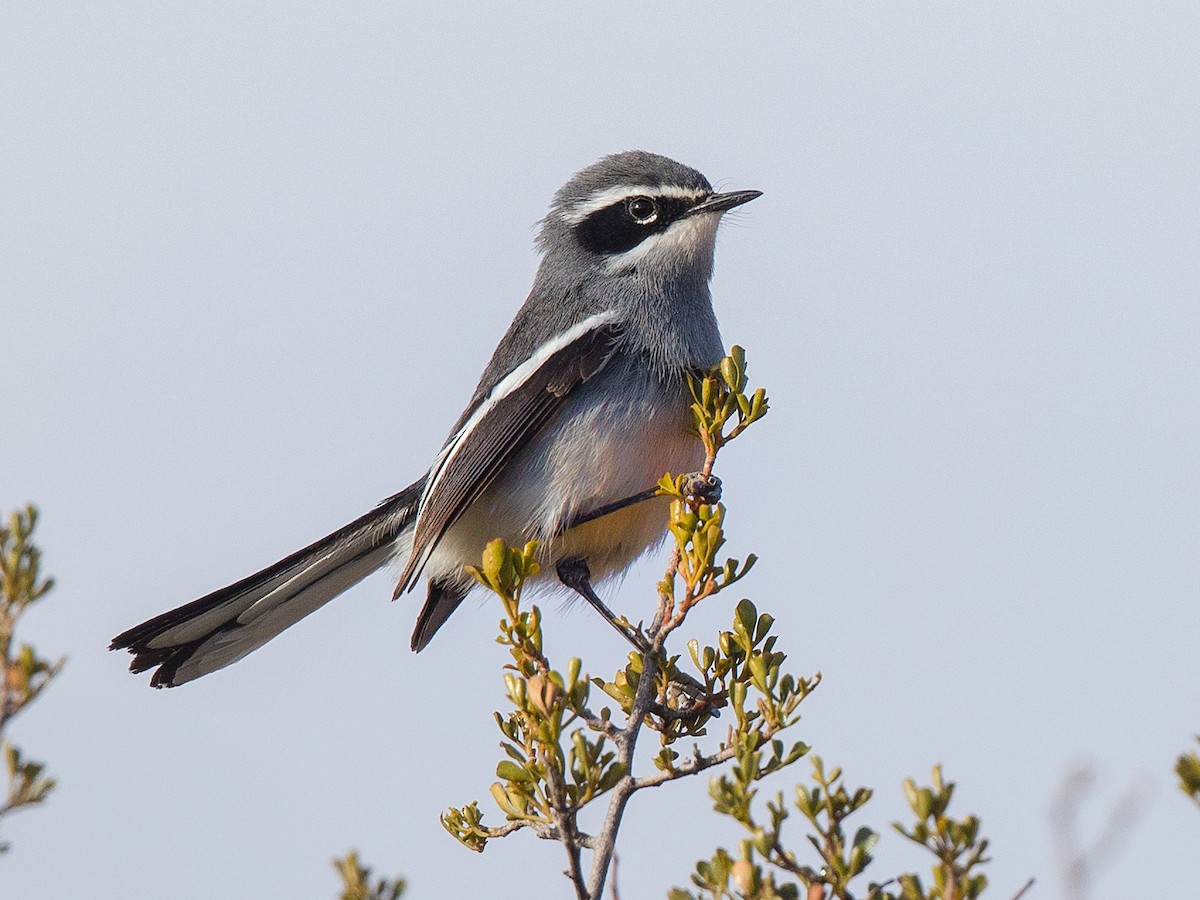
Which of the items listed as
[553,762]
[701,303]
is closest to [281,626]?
[701,303]

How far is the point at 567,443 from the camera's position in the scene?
4566 mm

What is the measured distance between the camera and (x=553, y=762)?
8.38 ft

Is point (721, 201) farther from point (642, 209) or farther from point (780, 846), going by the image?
point (780, 846)

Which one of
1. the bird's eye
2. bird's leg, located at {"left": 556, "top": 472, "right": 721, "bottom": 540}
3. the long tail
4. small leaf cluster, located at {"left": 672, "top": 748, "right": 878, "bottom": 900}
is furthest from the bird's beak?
small leaf cluster, located at {"left": 672, "top": 748, "right": 878, "bottom": 900}

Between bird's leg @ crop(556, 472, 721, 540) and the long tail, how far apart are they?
32.8 inches

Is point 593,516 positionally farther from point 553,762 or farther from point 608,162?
point 553,762

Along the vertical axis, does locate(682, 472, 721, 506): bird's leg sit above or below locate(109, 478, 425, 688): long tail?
below

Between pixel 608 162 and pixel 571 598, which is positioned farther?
pixel 608 162

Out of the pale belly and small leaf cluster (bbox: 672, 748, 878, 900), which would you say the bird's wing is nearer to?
the pale belly

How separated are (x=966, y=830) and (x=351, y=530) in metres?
3.46

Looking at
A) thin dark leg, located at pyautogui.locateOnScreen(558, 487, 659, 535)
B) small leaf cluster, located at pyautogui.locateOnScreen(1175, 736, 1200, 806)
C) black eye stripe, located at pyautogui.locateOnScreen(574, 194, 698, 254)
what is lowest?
small leaf cluster, located at pyautogui.locateOnScreen(1175, 736, 1200, 806)

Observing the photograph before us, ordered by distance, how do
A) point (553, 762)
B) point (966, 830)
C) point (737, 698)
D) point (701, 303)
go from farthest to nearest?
point (701, 303) < point (737, 698) < point (553, 762) < point (966, 830)

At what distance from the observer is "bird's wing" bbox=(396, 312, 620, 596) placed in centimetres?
459

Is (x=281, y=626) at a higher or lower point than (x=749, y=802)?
higher
